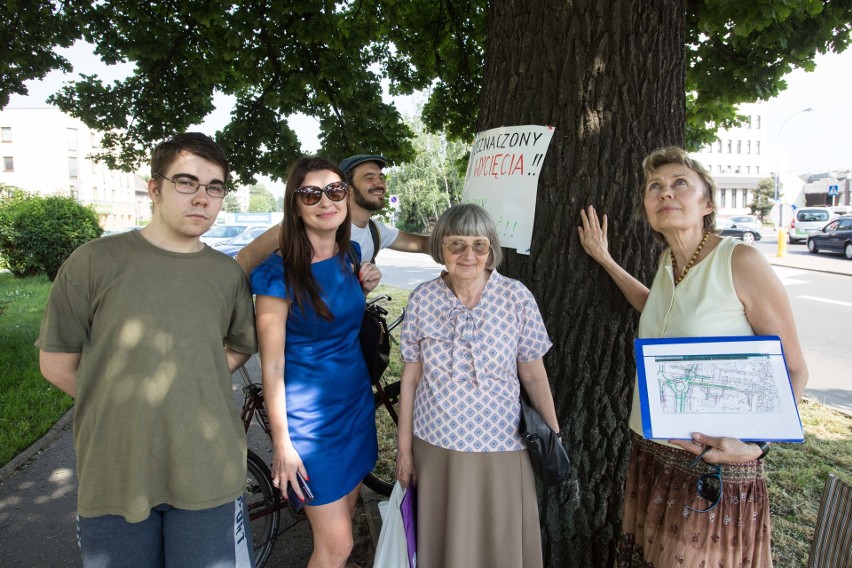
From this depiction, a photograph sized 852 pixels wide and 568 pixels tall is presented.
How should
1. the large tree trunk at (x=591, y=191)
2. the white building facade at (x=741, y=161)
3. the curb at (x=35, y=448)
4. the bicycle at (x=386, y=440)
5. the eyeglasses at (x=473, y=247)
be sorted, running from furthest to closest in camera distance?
the white building facade at (x=741, y=161), the curb at (x=35, y=448), the bicycle at (x=386, y=440), the large tree trunk at (x=591, y=191), the eyeglasses at (x=473, y=247)

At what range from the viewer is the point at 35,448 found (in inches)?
183

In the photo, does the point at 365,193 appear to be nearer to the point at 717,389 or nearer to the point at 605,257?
the point at 605,257

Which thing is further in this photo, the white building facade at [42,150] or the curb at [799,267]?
the white building facade at [42,150]

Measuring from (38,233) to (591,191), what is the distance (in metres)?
18.5

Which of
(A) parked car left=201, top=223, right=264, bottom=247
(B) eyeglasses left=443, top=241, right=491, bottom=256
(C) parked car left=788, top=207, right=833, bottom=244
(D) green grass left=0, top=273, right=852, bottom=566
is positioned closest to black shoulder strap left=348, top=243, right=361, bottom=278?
(B) eyeglasses left=443, top=241, right=491, bottom=256

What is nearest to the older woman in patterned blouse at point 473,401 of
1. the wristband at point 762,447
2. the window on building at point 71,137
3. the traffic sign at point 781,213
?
the wristband at point 762,447

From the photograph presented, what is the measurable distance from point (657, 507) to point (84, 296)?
85.3 inches

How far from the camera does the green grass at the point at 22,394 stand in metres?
4.83

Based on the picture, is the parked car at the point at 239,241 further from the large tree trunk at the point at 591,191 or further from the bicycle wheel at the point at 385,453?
the large tree trunk at the point at 591,191

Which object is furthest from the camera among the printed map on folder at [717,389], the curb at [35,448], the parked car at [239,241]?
the parked car at [239,241]

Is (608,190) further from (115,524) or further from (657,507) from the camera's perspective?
(115,524)

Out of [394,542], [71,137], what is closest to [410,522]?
[394,542]

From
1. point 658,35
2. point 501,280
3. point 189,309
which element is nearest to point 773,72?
point 658,35

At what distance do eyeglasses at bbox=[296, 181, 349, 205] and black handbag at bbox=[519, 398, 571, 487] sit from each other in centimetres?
113
